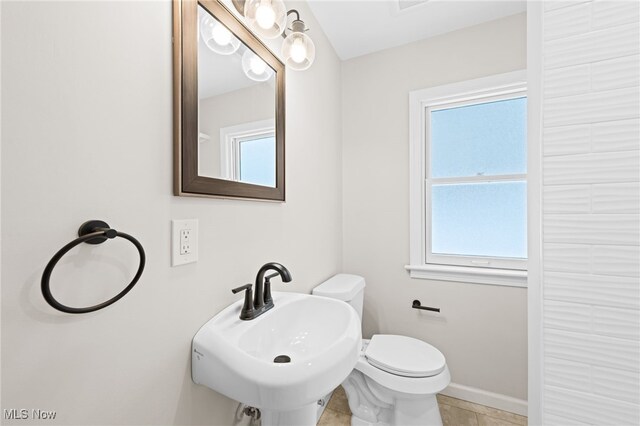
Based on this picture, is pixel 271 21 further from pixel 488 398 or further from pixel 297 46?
pixel 488 398

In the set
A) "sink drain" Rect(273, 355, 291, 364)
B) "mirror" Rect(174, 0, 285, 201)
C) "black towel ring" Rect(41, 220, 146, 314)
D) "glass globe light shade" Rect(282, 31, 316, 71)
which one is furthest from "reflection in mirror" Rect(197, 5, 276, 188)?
"sink drain" Rect(273, 355, 291, 364)

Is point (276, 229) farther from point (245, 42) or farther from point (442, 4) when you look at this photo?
point (442, 4)

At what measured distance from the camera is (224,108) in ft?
3.06

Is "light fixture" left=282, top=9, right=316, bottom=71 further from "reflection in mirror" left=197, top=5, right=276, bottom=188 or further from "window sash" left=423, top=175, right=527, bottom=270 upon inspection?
"window sash" left=423, top=175, right=527, bottom=270

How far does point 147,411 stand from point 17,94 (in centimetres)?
73

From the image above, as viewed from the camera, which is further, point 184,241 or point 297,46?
point 297,46

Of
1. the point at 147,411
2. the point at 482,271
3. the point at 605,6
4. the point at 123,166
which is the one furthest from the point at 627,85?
the point at 147,411

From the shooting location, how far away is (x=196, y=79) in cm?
80

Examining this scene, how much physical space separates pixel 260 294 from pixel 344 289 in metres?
0.70

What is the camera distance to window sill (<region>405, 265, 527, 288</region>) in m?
1.58

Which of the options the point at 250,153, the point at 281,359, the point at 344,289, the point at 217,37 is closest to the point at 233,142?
the point at 250,153

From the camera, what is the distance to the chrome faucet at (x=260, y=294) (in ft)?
2.99

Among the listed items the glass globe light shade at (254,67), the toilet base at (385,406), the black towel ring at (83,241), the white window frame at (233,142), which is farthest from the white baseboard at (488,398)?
the glass globe light shade at (254,67)

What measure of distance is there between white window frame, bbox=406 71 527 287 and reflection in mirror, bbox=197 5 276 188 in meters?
1.05
